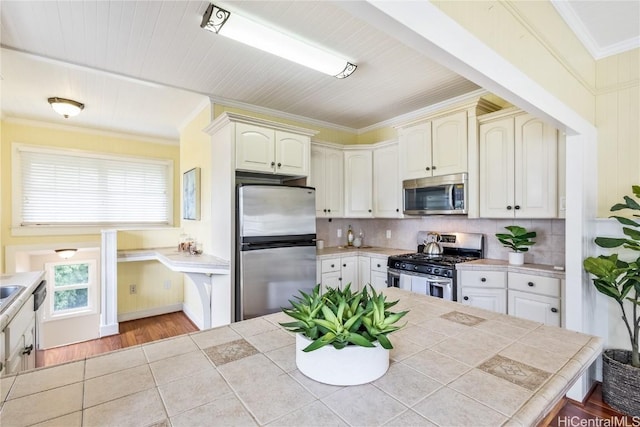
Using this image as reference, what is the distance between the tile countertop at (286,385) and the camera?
691 millimetres

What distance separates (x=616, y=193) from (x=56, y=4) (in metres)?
4.01

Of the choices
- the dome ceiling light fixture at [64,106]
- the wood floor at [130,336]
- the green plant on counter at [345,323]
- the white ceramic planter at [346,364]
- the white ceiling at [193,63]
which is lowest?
the wood floor at [130,336]

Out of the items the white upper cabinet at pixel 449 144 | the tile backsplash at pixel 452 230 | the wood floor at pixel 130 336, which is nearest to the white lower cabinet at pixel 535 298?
the tile backsplash at pixel 452 230

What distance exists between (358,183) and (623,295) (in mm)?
2668

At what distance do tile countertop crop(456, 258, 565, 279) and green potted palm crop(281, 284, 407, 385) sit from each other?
2217 millimetres

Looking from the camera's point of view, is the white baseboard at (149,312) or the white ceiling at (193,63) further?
the white baseboard at (149,312)

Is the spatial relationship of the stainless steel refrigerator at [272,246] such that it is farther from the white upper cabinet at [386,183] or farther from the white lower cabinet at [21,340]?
the white lower cabinet at [21,340]

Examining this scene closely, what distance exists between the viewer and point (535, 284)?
8.10 feet

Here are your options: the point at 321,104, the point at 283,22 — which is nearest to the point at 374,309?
the point at 283,22

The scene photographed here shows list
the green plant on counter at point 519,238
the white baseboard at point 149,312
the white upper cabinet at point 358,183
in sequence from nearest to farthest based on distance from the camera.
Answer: the green plant on counter at point 519,238 → the white upper cabinet at point 358,183 → the white baseboard at point 149,312

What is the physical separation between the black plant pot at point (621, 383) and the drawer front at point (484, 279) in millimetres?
801

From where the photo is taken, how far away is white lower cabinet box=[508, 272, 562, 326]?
2365 mm

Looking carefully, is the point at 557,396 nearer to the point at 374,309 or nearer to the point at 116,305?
the point at 374,309

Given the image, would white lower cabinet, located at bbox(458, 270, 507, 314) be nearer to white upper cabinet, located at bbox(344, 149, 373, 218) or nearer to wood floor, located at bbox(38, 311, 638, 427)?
wood floor, located at bbox(38, 311, 638, 427)
